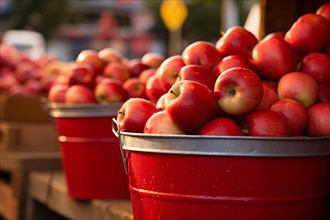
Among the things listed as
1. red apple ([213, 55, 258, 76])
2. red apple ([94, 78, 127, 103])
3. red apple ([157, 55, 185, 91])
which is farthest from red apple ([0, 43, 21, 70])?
red apple ([213, 55, 258, 76])

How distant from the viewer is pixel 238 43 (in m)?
2.53

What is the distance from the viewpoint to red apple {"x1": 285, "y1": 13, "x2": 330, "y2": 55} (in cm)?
246

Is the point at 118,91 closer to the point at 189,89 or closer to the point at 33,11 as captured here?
the point at 189,89

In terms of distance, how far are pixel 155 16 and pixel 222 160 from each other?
33.4 metres

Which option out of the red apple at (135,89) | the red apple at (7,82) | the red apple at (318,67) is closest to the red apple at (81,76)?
the red apple at (135,89)

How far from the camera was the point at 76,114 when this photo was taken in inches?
123

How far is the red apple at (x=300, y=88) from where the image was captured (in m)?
2.27

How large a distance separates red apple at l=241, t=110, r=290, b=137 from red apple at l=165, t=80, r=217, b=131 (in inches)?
4.1

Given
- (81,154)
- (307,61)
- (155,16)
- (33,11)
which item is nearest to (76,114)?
(81,154)

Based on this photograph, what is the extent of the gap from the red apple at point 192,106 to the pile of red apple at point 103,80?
0.90 meters

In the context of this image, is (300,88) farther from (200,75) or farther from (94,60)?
(94,60)

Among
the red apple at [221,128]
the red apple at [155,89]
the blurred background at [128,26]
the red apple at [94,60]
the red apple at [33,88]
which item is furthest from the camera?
the blurred background at [128,26]

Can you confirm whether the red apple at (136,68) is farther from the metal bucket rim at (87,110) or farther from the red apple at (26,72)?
the red apple at (26,72)

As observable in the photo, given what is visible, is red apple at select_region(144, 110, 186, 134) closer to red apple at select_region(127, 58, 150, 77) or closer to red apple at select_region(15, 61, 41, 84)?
red apple at select_region(127, 58, 150, 77)
